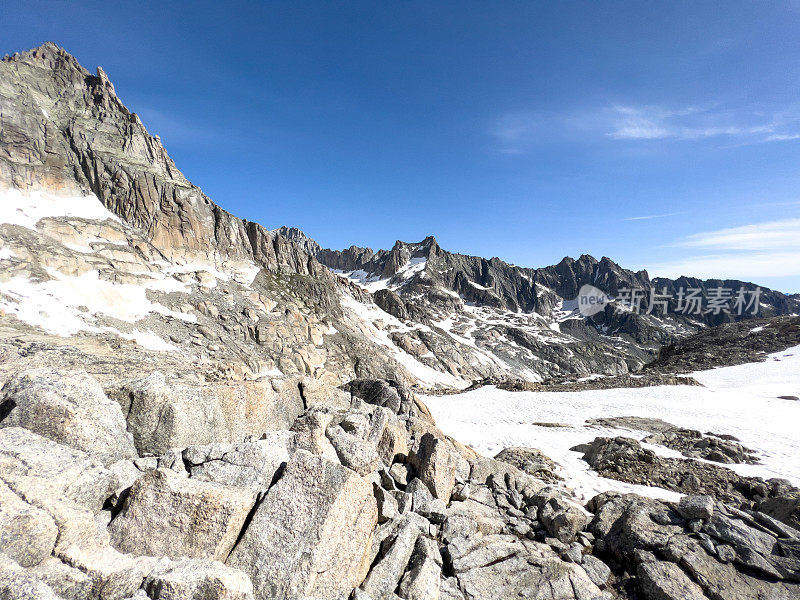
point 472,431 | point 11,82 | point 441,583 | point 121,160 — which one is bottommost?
point 472,431

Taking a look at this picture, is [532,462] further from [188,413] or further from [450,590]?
[188,413]

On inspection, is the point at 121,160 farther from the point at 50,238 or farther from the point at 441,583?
the point at 441,583

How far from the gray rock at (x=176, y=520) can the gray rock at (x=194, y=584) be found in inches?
34.1

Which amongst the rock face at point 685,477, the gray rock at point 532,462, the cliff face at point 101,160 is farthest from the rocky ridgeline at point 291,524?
the cliff face at point 101,160

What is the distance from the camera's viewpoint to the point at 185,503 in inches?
214

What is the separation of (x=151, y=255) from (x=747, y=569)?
9469 centimetres

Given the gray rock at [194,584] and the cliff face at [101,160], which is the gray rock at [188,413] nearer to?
the gray rock at [194,584]

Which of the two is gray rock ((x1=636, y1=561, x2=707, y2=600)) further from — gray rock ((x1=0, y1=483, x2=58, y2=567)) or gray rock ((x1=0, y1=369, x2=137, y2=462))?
gray rock ((x1=0, y1=369, x2=137, y2=462))

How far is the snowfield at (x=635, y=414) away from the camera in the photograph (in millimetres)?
→ 15607

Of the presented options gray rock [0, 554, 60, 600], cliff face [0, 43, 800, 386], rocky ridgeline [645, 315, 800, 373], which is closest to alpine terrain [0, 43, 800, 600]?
gray rock [0, 554, 60, 600]

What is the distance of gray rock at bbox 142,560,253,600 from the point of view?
13.2ft

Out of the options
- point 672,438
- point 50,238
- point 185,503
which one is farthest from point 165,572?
point 50,238

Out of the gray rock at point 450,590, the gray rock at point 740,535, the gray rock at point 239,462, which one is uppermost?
the gray rock at point 239,462

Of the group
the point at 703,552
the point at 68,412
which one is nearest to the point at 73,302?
the point at 68,412
